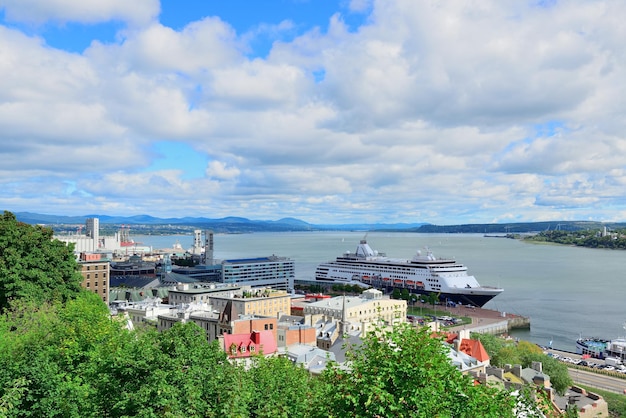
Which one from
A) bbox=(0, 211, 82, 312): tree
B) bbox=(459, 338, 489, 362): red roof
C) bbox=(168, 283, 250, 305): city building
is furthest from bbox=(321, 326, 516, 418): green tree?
bbox=(168, 283, 250, 305): city building

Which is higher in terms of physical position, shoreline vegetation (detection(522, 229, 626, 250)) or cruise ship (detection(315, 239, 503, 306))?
shoreline vegetation (detection(522, 229, 626, 250))

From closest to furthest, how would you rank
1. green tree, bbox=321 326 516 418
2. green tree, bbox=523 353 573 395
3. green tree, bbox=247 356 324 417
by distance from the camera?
green tree, bbox=321 326 516 418, green tree, bbox=247 356 324 417, green tree, bbox=523 353 573 395

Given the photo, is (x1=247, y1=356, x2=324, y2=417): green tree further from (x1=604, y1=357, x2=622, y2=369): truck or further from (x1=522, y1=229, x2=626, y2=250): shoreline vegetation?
(x1=522, y1=229, x2=626, y2=250): shoreline vegetation

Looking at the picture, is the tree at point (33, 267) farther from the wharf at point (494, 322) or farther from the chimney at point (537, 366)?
the wharf at point (494, 322)

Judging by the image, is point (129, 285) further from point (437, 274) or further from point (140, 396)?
Answer: point (140, 396)

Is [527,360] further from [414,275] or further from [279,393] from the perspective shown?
[414,275]

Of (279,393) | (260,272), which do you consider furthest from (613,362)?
(260,272)

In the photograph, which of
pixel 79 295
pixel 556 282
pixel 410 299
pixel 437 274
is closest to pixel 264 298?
pixel 79 295
